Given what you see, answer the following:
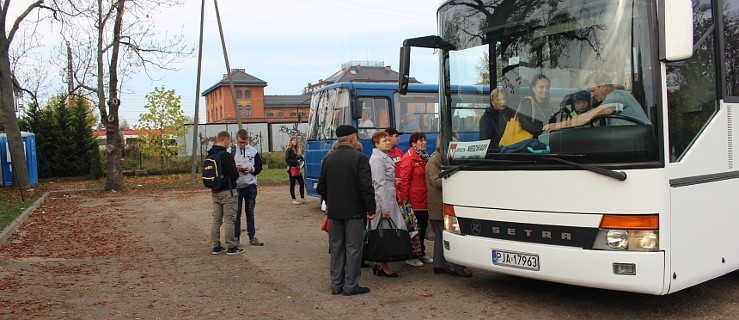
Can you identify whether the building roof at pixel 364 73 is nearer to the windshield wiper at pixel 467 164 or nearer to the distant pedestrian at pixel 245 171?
the distant pedestrian at pixel 245 171

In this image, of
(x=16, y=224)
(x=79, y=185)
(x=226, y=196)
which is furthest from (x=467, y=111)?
(x=79, y=185)

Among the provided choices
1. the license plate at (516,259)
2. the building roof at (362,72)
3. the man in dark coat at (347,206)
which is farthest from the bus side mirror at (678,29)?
the building roof at (362,72)

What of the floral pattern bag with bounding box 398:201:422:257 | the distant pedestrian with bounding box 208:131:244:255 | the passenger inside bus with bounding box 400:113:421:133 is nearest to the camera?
the floral pattern bag with bounding box 398:201:422:257

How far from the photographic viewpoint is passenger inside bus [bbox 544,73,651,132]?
5280 millimetres

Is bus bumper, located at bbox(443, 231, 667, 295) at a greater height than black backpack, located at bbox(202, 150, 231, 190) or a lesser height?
lesser

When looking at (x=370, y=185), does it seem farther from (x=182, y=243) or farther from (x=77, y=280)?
(x=182, y=243)

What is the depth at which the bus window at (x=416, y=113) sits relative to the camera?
14961mm

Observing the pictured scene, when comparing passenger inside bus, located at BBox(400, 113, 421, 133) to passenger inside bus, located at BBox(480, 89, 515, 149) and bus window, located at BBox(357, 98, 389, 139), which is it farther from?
passenger inside bus, located at BBox(480, 89, 515, 149)

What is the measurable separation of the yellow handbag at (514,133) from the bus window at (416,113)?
345 inches

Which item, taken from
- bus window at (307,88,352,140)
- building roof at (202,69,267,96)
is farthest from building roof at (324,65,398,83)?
bus window at (307,88,352,140)

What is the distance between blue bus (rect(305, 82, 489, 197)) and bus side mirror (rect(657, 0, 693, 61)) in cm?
900

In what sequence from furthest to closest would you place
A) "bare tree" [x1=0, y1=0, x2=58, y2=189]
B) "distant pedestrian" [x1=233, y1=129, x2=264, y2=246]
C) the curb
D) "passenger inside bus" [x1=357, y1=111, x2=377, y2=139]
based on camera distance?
1. "bare tree" [x1=0, y1=0, x2=58, y2=189]
2. "passenger inside bus" [x1=357, y1=111, x2=377, y2=139]
3. the curb
4. "distant pedestrian" [x1=233, y1=129, x2=264, y2=246]

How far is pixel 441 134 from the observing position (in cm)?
694

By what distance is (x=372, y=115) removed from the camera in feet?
48.1
